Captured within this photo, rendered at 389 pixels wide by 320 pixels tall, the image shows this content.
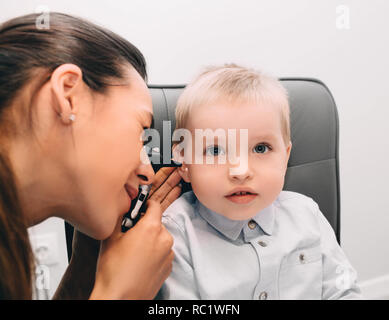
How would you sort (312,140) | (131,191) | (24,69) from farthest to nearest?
(312,140) → (131,191) → (24,69)

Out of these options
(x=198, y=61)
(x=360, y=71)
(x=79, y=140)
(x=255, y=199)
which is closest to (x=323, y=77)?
(x=360, y=71)

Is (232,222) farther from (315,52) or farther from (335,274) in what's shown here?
(315,52)

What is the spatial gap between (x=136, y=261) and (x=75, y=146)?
0.18 meters

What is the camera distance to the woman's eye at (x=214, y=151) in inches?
18.7

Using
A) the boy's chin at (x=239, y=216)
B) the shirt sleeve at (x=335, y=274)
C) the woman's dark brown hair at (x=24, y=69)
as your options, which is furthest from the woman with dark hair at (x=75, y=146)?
the shirt sleeve at (x=335, y=274)

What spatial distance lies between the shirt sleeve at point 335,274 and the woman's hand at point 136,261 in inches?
10.5

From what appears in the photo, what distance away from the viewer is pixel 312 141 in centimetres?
62

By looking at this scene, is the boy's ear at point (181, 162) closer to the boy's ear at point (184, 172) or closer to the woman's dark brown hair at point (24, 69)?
the boy's ear at point (184, 172)

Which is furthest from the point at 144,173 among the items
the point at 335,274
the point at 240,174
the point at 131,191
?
the point at 335,274

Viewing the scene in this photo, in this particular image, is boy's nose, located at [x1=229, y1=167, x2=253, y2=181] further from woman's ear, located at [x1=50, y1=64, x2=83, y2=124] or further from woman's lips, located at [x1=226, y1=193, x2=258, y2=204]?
woman's ear, located at [x1=50, y1=64, x2=83, y2=124]

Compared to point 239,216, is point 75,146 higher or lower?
higher

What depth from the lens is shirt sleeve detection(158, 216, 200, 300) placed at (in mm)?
478

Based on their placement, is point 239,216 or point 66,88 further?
point 239,216

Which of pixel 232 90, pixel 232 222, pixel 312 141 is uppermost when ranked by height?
pixel 232 90
